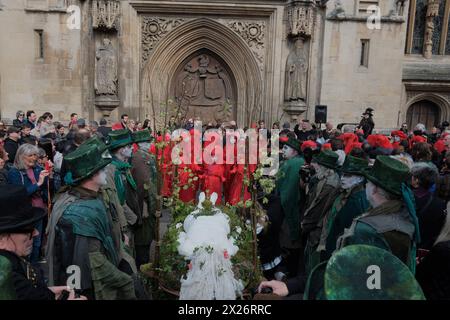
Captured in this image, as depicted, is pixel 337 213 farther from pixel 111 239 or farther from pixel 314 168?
pixel 111 239

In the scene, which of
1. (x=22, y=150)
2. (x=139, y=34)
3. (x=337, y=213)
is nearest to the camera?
(x=337, y=213)

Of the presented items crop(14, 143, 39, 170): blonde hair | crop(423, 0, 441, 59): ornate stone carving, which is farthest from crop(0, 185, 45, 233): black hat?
crop(423, 0, 441, 59): ornate stone carving

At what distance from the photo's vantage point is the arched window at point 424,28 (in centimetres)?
1299

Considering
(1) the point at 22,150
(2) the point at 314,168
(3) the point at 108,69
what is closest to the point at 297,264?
(2) the point at 314,168

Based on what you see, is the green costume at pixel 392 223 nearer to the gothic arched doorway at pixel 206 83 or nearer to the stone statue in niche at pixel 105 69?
the stone statue in niche at pixel 105 69

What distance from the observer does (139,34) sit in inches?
442

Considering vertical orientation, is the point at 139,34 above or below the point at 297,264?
above

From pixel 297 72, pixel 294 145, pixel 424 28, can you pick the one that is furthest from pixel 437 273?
pixel 424 28

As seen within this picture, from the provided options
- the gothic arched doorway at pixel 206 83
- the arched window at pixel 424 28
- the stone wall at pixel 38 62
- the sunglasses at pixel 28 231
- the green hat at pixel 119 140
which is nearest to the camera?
the sunglasses at pixel 28 231

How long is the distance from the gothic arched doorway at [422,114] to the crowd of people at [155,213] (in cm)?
782

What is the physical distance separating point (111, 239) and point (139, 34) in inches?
391

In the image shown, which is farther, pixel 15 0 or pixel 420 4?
pixel 420 4

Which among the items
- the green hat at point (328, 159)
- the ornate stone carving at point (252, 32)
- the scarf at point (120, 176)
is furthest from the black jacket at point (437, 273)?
the ornate stone carving at point (252, 32)

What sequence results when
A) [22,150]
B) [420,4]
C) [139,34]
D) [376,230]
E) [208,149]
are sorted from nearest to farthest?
[376,230] < [22,150] < [208,149] < [139,34] < [420,4]
